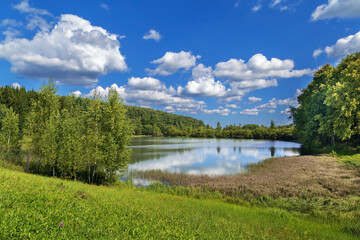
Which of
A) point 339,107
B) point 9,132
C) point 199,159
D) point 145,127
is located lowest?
point 199,159

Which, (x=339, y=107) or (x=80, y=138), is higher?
(x=339, y=107)

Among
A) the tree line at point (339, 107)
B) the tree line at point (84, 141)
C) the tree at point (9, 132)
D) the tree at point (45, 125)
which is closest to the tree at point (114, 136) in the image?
the tree line at point (84, 141)

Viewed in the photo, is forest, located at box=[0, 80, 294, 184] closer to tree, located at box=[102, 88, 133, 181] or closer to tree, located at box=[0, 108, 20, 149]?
tree, located at box=[102, 88, 133, 181]

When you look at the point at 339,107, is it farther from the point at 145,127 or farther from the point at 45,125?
the point at 145,127

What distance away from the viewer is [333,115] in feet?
127

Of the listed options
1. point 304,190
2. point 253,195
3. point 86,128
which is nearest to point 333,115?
point 304,190

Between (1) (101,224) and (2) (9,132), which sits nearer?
(1) (101,224)

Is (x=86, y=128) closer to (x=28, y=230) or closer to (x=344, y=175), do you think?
(x=28, y=230)

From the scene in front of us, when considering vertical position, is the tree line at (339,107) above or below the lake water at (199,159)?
above

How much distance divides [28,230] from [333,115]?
47.1 m

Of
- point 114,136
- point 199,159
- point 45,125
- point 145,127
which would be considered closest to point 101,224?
point 114,136

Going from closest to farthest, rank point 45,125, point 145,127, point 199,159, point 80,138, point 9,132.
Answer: point 80,138 < point 45,125 < point 9,132 < point 199,159 < point 145,127

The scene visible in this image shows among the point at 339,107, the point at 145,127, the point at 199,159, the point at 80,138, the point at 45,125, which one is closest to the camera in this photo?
the point at 80,138

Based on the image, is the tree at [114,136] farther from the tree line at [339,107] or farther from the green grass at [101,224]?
the tree line at [339,107]
